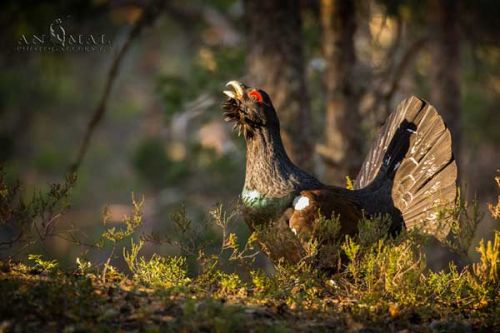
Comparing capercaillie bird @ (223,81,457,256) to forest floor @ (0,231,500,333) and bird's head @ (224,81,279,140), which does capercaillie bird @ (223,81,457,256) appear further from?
forest floor @ (0,231,500,333)

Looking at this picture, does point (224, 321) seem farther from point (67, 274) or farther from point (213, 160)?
point (213, 160)

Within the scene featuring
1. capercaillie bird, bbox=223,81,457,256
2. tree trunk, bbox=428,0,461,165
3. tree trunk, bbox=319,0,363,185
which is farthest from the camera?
tree trunk, bbox=428,0,461,165

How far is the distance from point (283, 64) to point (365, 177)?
276cm

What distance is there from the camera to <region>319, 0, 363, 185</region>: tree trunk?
37.9ft

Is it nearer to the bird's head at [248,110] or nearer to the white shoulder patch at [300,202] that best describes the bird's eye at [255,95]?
the bird's head at [248,110]

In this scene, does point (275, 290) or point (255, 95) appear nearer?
point (275, 290)

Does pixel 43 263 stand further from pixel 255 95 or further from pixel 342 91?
pixel 342 91

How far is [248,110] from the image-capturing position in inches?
275

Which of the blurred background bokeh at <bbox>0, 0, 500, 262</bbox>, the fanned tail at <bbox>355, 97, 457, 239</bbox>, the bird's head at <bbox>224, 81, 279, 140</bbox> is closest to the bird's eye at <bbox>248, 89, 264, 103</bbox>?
the bird's head at <bbox>224, 81, 279, 140</bbox>

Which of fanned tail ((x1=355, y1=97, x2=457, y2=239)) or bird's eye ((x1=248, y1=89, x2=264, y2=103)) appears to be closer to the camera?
bird's eye ((x1=248, y1=89, x2=264, y2=103))

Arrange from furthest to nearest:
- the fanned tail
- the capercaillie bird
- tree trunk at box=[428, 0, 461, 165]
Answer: tree trunk at box=[428, 0, 461, 165] < the fanned tail < the capercaillie bird

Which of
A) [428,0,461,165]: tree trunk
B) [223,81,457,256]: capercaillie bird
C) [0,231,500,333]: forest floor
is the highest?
[428,0,461,165]: tree trunk

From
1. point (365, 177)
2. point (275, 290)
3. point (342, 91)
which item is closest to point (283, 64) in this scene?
point (342, 91)

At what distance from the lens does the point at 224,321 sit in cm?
493
